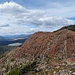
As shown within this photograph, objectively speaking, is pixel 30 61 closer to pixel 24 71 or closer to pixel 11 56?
pixel 24 71

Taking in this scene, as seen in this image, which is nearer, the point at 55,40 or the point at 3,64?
the point at 55,40

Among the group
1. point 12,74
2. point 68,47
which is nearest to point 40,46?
point 68,47

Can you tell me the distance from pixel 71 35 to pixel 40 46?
16787mm

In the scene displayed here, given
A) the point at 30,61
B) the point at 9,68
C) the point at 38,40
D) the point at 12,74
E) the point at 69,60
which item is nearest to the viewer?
the point at 69,60

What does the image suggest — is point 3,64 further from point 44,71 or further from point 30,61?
point 44,71

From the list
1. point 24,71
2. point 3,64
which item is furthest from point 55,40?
point 3,64

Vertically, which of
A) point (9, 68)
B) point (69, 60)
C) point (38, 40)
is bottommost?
point (9, 68)

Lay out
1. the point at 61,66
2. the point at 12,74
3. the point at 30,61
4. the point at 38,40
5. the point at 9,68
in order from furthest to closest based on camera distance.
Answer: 1. the point at 38,40
2. the point at 9,68
3. the point at 30,61
4. the point at 12,74
5. the point at 61,66

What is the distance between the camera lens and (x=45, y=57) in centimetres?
9188

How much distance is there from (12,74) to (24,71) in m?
6.27

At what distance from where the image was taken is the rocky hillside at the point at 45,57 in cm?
7775

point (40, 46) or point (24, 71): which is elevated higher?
point (40, 46)

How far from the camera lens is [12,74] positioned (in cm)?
8725

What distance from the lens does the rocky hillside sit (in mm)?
77750
